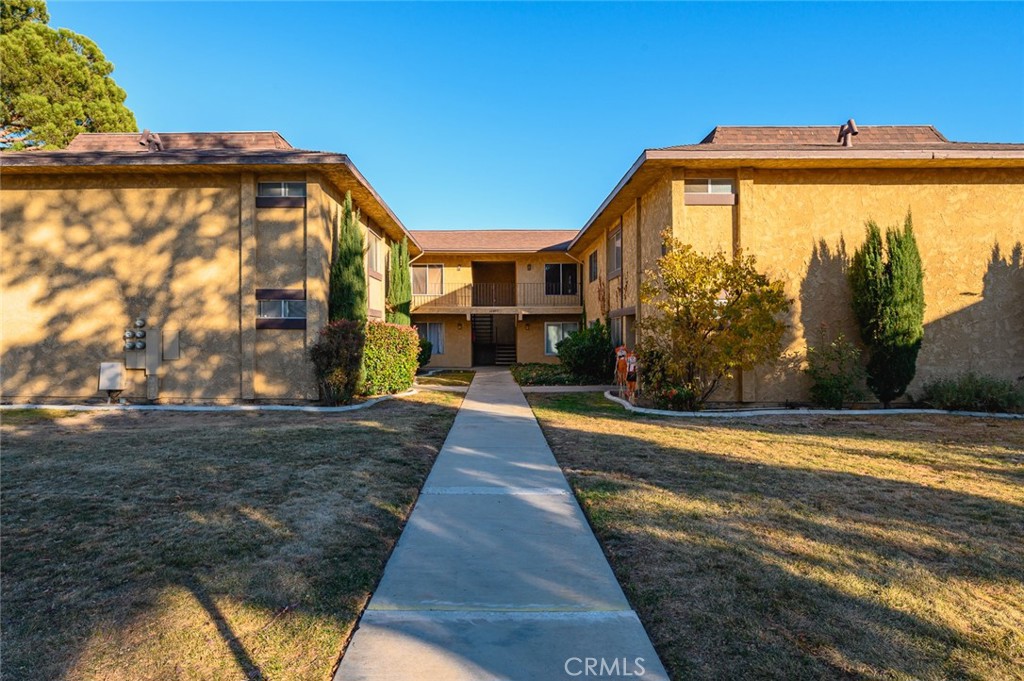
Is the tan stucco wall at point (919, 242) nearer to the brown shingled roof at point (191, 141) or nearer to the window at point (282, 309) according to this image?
the window at point (282, 309)

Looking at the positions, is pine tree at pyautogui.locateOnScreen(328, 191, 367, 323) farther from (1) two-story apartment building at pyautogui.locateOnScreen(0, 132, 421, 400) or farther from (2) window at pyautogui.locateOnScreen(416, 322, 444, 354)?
(2) window at pyautogui.locateOnScreen(416, 322, 444, 354)

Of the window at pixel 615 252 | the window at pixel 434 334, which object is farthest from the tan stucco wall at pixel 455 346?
the window at pixel 615 252

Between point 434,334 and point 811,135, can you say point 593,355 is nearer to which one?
point 811,135

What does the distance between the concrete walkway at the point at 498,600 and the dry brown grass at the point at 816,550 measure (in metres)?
0.22

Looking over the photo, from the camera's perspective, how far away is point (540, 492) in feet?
19.0

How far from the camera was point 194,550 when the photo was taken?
417cm

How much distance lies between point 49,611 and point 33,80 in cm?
2973

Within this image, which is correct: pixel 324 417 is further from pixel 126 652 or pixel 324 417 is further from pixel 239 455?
pixel 126 652

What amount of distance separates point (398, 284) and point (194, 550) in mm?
16657

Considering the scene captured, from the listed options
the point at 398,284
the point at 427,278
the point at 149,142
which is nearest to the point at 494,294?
the point at 427,278

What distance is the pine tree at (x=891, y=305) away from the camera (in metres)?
11.7

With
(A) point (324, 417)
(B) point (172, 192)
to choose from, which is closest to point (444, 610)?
(A) point (324, 417)

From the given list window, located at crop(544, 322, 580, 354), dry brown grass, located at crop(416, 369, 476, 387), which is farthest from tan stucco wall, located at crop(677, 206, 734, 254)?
window, located at crop(544, 322, 580, 354)

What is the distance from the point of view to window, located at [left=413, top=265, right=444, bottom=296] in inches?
1013
